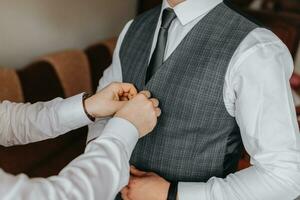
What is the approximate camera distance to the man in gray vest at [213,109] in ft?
2.48

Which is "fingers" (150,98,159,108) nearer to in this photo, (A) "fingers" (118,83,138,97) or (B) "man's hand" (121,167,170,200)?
(A) "fingers" (118,83,138,97)

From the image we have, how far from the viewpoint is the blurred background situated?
1.18 metres

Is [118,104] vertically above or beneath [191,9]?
beneath

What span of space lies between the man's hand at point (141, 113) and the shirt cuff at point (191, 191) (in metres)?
0.18

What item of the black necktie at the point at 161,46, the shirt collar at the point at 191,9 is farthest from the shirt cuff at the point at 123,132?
the shirt collar at the point at 191,9

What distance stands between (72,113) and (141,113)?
0.23 metres

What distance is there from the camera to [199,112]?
33.9 inches

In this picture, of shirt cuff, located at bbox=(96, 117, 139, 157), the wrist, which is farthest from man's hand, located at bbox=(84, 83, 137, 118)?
shirt cuff, located at bbox=(96, 117, 139, 157)

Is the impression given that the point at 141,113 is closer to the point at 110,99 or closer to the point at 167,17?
the point at 110,99

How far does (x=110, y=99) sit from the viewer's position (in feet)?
2.93

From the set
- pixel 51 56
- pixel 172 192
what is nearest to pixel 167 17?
pixel 172 192

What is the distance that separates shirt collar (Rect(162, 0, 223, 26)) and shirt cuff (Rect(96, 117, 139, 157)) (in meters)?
0.35

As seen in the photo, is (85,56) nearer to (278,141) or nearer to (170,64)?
(170,64)

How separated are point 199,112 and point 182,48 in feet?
0.57
